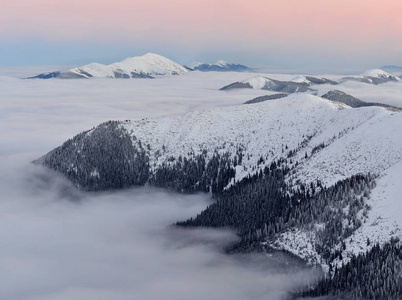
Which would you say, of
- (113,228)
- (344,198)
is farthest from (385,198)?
(113,228)

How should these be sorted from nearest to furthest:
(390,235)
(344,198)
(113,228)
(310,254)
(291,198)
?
1. (390,235)
2. (310,254)
3. (344,198)
4. (291,198)
5. (113,228)

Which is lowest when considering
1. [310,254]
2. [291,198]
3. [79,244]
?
[79,244]

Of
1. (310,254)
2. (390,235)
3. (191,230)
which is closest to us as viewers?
(390,235)

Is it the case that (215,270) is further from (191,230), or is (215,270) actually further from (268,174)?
(268,174)

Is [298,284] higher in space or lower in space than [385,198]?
lower

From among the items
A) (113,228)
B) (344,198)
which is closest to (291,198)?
(344,198)

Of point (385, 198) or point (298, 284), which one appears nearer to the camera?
point (298, 284)

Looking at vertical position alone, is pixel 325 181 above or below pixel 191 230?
above

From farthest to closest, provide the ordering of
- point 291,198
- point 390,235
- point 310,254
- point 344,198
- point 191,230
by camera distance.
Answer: point 191,230
point 291,198
point 344,198
point 310,254
point 390,235

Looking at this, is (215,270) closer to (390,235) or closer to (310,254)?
(310,254)
